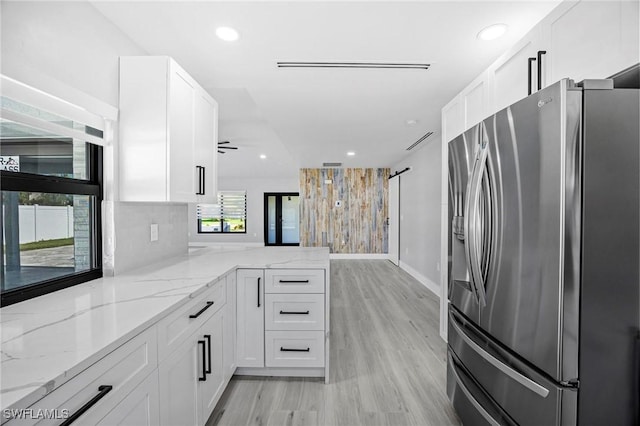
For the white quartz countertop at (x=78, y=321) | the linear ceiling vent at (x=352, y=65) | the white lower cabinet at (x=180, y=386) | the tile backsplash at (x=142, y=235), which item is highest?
the linear ceiling vent at (x=352, y=65)

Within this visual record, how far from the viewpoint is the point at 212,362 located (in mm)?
1694

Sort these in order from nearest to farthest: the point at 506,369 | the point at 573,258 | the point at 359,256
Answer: the point at 573,258, the point at 506,369, the point at 359,256

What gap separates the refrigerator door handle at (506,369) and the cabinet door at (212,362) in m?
1.35

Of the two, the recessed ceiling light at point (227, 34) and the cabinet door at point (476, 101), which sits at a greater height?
the recessed ceiling light at point (227, 34)

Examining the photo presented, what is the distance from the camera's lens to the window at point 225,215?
9398 mm

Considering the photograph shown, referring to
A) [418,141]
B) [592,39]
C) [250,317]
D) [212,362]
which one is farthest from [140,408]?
[418,141]

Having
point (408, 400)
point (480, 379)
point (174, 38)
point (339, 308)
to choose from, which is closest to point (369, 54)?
point (174, 38)

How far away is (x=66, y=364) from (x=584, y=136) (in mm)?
1627

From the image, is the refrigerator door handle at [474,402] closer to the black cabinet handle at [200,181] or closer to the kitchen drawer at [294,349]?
the kitchen drawer at [294,349]

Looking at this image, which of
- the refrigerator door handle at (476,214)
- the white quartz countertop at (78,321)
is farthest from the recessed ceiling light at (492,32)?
the white quartz countertop at (78,321)

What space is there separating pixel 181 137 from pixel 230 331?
53.0 inches

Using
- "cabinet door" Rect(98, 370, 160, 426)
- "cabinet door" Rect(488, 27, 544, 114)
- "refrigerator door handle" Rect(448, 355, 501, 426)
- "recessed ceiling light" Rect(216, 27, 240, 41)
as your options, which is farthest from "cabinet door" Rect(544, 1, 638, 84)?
A: "cabinet door" Rect(98, 370, 160, 426)

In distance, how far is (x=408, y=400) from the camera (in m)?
1.99

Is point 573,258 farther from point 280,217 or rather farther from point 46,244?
point 280,217
